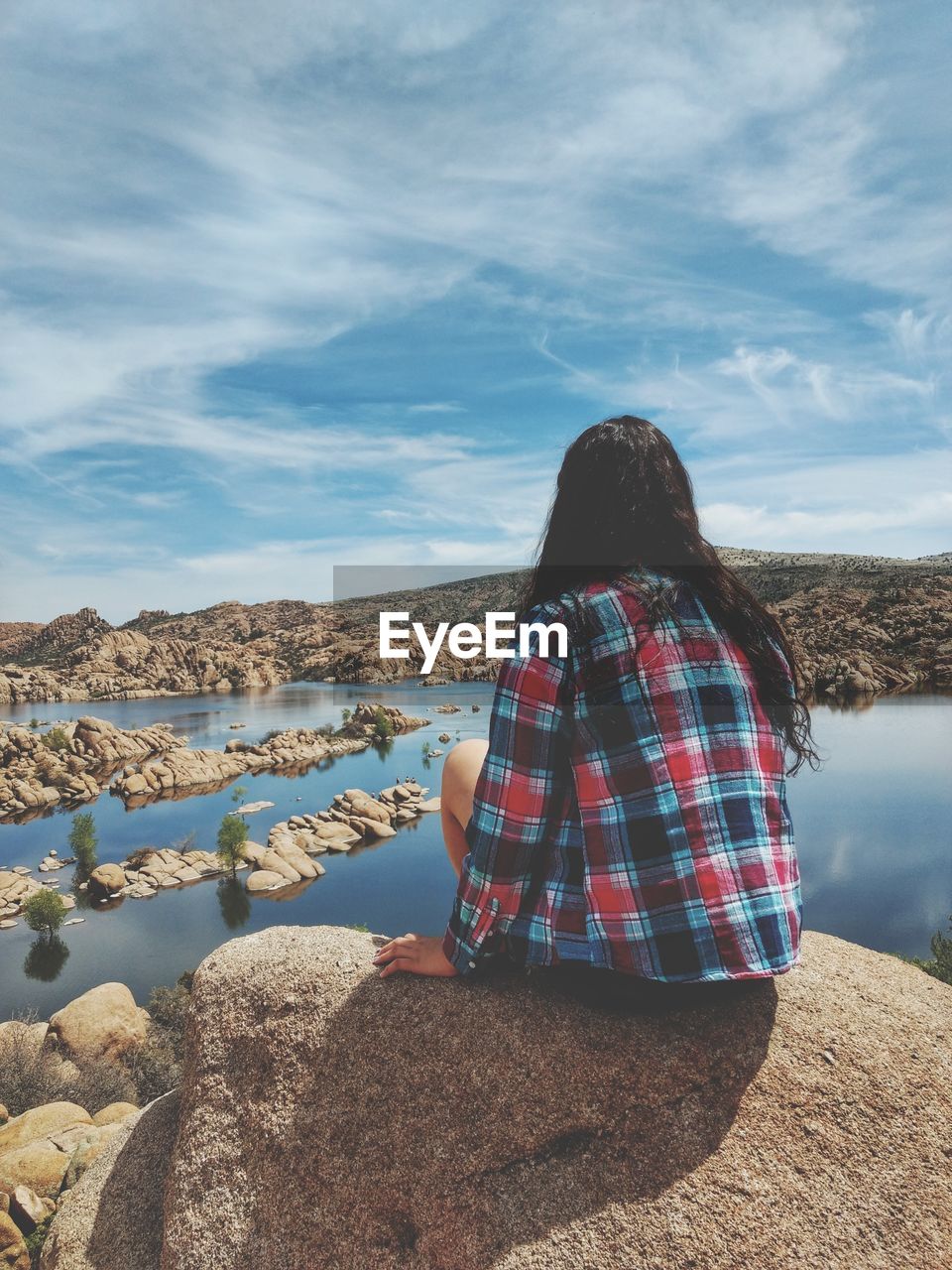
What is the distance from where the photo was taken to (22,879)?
101 ft

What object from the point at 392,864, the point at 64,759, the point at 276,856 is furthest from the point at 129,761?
the point at 392,864

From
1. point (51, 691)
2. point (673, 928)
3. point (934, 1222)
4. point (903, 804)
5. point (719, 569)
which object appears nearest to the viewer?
point (673, 928)

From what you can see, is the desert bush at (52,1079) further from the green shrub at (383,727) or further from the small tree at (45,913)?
the green shrub at (383,727)

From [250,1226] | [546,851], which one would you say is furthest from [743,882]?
[250,1226]

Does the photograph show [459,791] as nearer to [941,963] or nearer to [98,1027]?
[98,1027]

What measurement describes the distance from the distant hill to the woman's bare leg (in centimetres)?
2951

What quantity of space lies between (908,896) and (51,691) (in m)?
107

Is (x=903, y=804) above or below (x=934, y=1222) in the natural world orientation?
below

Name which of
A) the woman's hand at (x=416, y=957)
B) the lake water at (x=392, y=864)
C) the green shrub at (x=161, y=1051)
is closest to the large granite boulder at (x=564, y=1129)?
the woman's hand at (x=416, y=957)

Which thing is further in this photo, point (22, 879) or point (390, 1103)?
point (22, 879)

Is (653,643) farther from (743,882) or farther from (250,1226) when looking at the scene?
(250,1226)

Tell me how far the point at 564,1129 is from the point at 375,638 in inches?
4110

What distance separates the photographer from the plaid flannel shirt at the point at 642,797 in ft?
6.61

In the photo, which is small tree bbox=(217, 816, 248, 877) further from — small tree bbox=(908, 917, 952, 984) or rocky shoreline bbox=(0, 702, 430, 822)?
small tree bbox=(908, 917, 952, 984)
